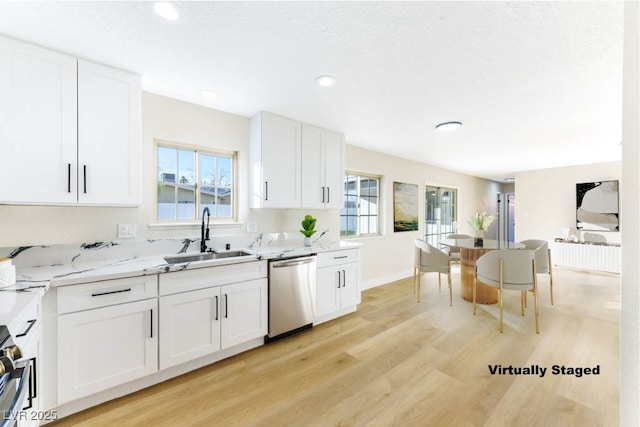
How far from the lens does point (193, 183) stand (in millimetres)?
2717

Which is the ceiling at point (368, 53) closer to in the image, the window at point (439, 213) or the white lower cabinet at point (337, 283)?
the white lower cabinet at point (337, 283)

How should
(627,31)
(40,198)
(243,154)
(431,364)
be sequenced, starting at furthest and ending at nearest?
1. (243,154)
2. (431,364)
3. (40,198)
4. (627,31)

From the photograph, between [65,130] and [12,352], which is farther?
[65,130]

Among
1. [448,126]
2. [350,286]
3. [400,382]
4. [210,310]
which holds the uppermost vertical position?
[448,126]

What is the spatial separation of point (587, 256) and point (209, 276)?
6.96 m

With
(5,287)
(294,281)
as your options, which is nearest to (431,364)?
(294,281)

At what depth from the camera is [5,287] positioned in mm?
1428

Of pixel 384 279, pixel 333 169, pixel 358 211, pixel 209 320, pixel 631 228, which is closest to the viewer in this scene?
pixel 631 228

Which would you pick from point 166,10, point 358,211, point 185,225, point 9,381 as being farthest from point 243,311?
point 358,211

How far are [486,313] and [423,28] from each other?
3.21m

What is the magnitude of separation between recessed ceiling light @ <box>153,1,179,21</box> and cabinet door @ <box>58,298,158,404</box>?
1.77 meters

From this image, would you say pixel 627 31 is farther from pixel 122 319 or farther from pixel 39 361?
pixel 39 361

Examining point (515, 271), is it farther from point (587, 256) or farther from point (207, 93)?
point (587, 256)

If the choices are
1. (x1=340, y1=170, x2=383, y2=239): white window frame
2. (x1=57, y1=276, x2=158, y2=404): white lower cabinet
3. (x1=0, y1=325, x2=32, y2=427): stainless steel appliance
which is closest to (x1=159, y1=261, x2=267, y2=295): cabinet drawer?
(x1=57, y1=276, x2=158, y2=404): white lower cabinet
